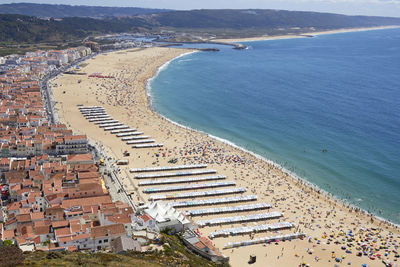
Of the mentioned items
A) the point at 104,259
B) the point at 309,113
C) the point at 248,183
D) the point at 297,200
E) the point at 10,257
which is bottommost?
the point at 297,200

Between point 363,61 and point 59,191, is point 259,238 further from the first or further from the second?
point 363,61

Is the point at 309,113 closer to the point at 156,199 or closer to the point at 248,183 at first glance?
the point at 248,183

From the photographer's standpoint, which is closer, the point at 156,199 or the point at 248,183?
the point at 156,199

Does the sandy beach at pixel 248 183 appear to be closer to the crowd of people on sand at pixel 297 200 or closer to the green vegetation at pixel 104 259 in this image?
the crowd of people on sand at pixel 297 200

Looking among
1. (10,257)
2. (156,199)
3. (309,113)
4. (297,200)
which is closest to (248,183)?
(297,200)

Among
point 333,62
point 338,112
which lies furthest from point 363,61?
point 338,112

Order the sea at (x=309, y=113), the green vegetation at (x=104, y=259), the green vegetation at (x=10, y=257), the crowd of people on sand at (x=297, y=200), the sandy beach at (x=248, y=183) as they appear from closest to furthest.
Result: 1. the green vegetation at (x=10, y=257)
2. the green vegetation at (x=104, y=259)
3. the sandy beach at (x=248, y=183)
4. the crowd of people on sand at (x=297, y=200)
5. the sea at (x=309, y=113)

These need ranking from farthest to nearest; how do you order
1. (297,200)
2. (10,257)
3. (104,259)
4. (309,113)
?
(309,113) < (297,200) < (104,259) < (10,257)

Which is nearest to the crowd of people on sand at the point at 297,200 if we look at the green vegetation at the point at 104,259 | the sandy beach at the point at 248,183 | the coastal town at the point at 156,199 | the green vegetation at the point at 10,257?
the sandy beach at the point at 248,183
